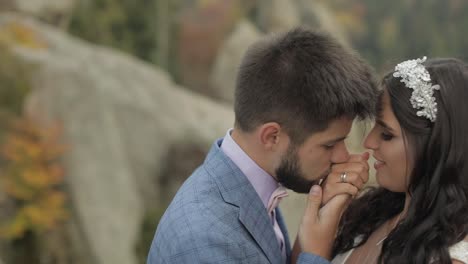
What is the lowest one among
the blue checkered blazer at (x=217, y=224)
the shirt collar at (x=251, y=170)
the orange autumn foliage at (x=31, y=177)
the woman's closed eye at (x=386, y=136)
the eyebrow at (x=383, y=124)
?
the orange autumn foliage at (x=31, y=177)

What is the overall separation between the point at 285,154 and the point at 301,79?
0.32m

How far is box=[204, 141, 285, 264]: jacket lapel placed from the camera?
9.37 feet

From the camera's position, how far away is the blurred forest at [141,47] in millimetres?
9508

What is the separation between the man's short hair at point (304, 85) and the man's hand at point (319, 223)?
0.94ft

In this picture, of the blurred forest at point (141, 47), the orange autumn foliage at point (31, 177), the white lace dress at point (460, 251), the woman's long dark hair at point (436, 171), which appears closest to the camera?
the white lace dress at point (460, 251)

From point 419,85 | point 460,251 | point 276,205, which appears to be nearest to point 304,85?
point 419,85

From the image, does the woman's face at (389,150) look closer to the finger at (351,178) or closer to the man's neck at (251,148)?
the finger at (351,178)

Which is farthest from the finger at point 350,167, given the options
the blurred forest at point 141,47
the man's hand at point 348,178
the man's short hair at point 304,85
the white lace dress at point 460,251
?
the blurred forest at point 141,47

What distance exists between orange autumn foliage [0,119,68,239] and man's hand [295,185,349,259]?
7.02 meters

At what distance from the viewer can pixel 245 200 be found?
2.90m

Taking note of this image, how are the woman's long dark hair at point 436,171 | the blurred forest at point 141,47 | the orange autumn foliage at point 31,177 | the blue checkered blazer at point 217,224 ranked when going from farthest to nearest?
the blurred forest at point 141,47 → the orange autumn foliage at point 31,177 → the woman's long dark hair at point 436,171 → the blue checkered blazer at point 217,224

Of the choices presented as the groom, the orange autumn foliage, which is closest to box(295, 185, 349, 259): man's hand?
the groom

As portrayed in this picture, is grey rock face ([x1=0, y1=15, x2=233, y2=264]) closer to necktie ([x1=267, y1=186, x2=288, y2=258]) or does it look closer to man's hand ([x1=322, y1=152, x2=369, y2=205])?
necktie ([x1=267, y1=186, x2=288, y2=258])

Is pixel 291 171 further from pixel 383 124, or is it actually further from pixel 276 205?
pixel 383 124
